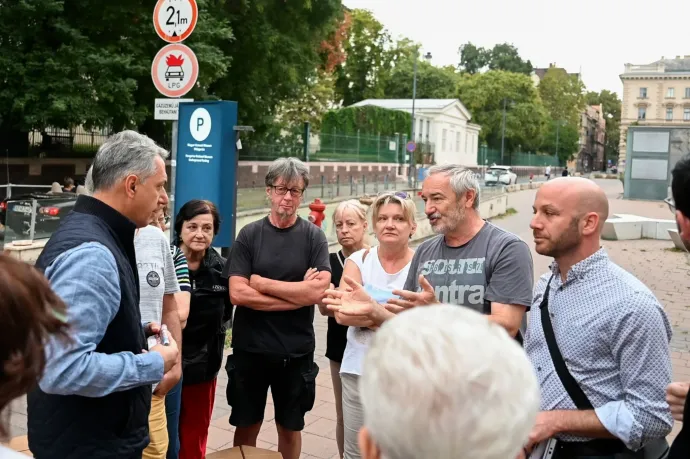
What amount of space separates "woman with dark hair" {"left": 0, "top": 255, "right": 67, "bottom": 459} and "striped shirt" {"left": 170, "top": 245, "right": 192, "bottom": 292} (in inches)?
86.1

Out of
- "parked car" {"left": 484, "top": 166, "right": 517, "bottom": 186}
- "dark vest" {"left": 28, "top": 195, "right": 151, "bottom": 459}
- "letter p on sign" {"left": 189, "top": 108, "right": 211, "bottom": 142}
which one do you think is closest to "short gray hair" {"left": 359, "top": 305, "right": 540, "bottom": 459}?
"dark vest" {"left": 28, "top": 195, "right": 151, "bottom": 459}

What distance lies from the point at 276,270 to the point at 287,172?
64cm

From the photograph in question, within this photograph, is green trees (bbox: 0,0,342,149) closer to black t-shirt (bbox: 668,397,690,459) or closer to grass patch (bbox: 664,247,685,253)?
grass patch (bbox: 664,247,685,253)

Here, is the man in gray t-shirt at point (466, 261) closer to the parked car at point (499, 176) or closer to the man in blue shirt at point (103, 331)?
the man in blue shirt at point (103, 331)

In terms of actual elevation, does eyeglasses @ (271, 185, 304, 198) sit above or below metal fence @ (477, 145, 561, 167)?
below

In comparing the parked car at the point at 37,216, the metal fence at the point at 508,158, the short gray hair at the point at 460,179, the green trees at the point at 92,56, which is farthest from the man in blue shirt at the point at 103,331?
the metal fence at the point at 508,158

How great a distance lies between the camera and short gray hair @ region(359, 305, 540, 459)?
1.24m

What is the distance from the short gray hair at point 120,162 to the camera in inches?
107

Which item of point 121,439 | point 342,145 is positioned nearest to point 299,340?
point 121,439

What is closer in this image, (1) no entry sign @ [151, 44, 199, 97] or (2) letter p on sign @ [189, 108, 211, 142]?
(1) no entry sign @ [151, 44, 199, 97]

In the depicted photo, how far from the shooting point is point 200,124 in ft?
25.2

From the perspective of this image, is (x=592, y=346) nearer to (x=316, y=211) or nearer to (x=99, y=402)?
(x=99, y=402)

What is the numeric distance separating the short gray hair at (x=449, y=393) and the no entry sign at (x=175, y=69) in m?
6.13

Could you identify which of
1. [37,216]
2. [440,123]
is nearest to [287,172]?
[37,216]
